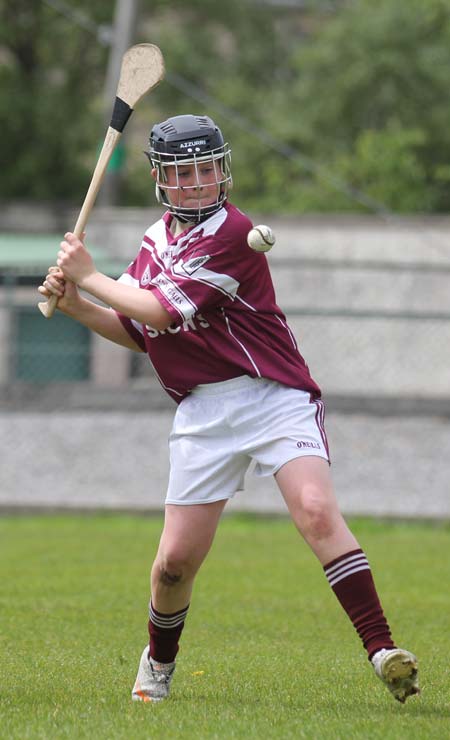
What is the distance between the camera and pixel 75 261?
5.15 m

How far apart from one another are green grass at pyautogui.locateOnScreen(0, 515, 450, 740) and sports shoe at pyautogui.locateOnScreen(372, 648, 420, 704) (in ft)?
0.38

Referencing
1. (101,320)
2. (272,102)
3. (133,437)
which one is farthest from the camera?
(272,102)

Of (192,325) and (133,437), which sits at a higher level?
(192,325)

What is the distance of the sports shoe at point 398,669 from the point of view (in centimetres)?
476

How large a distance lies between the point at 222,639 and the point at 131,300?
8.67 feet

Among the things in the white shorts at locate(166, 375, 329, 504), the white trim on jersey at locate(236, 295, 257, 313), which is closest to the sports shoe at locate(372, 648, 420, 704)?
the white shorts at locate(166, 375, 329, 504)

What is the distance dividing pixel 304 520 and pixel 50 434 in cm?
838

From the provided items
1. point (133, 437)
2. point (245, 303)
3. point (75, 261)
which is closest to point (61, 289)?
point (75, 261)

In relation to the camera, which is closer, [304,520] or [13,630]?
[304,520]

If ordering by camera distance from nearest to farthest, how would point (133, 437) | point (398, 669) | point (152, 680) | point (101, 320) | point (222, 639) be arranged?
point (398, 669), point (152, 680), point (101, 320), point (222, 639), point (133, 437)

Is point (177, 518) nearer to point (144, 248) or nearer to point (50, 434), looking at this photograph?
point (144, 248)

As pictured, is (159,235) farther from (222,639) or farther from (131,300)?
(222,639)

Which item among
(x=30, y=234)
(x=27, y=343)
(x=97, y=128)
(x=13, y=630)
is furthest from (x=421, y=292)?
(x=97, y=128)

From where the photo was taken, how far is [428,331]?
54.7 feet
